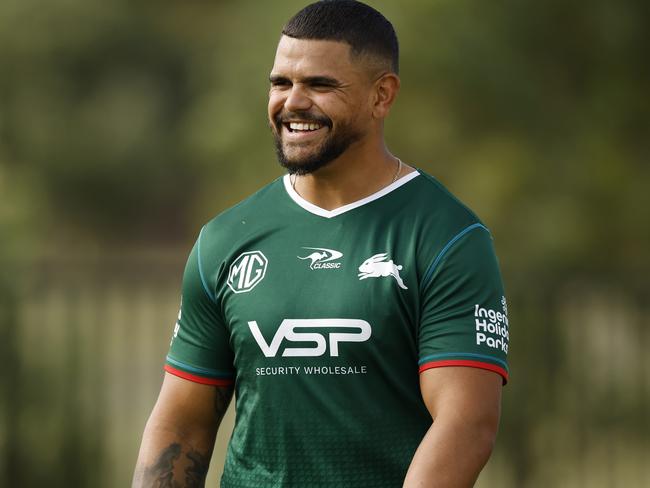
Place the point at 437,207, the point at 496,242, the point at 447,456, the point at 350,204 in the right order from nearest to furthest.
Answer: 1. the point at 447,456
2. the point at 437,207
3. the point at 350,204
4. the point at 496,242

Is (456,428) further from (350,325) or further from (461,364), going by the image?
(350,325)

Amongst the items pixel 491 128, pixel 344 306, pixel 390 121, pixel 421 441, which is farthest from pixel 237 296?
pixel 491 128

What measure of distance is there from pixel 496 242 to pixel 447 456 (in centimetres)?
908

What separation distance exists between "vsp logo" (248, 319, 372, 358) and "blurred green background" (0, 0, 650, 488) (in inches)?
230

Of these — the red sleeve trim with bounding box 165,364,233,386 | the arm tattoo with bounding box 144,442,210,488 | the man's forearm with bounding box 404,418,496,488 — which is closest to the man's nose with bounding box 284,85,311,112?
the red sleeve trim with bounding box 165,364,233,386

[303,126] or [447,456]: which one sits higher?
[303,126]

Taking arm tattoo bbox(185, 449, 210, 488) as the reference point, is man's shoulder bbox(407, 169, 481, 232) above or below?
above

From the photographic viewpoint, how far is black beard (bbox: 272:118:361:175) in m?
4.21

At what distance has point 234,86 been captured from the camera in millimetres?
14398

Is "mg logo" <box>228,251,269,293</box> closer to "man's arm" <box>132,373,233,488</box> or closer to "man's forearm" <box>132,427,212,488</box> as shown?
"man's arm" <box>132,373,233,488</box>

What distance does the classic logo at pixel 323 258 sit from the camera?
4152 mm

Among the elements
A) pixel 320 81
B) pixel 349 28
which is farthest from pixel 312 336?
pixel 349 28

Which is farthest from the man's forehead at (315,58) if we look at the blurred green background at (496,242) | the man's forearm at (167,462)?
the blurred green background at (496,242)

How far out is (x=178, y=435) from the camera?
441 cm
